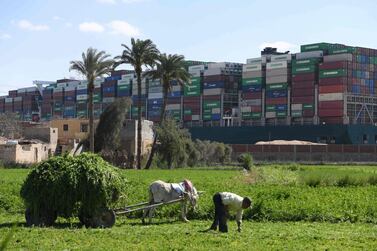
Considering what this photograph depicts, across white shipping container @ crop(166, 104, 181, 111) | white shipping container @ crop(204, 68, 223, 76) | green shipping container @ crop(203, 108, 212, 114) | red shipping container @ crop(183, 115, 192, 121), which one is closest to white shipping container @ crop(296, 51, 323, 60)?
white shipping container @ crop(204, 68, 223, 76)

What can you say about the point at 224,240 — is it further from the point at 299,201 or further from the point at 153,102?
the point at 153,102

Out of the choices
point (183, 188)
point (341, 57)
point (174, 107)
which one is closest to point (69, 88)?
point (174, 107)

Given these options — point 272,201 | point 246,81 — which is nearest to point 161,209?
point 272,201

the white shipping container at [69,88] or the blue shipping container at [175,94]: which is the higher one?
the white shipping container at [69,88]

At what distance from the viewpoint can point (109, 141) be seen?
70875 millimetres

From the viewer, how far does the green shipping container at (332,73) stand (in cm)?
11875

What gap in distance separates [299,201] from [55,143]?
196 ft

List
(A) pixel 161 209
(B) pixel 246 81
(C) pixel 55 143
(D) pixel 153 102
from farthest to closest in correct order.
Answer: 1. (D) pixel 153 102
2. (B) pixel 246 81
3. (C) pixel 55 143
4. (A) pixel 161 209

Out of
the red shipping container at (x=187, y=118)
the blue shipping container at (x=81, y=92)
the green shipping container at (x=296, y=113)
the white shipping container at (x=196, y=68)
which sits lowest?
the red shipping container at (x=187, y=118)

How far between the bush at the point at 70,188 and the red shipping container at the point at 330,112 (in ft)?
350

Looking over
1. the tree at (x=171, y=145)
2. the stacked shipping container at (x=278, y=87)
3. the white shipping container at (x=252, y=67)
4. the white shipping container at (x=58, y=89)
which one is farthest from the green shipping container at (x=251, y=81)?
the white shipping container at (x=58, y=89)

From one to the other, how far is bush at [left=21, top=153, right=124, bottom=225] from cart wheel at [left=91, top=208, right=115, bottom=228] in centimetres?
13

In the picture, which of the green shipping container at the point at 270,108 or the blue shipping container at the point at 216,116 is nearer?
the green shipping container at the point at 270,108

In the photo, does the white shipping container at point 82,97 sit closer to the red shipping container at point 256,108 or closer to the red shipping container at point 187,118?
the red shipping container at point 187,118
